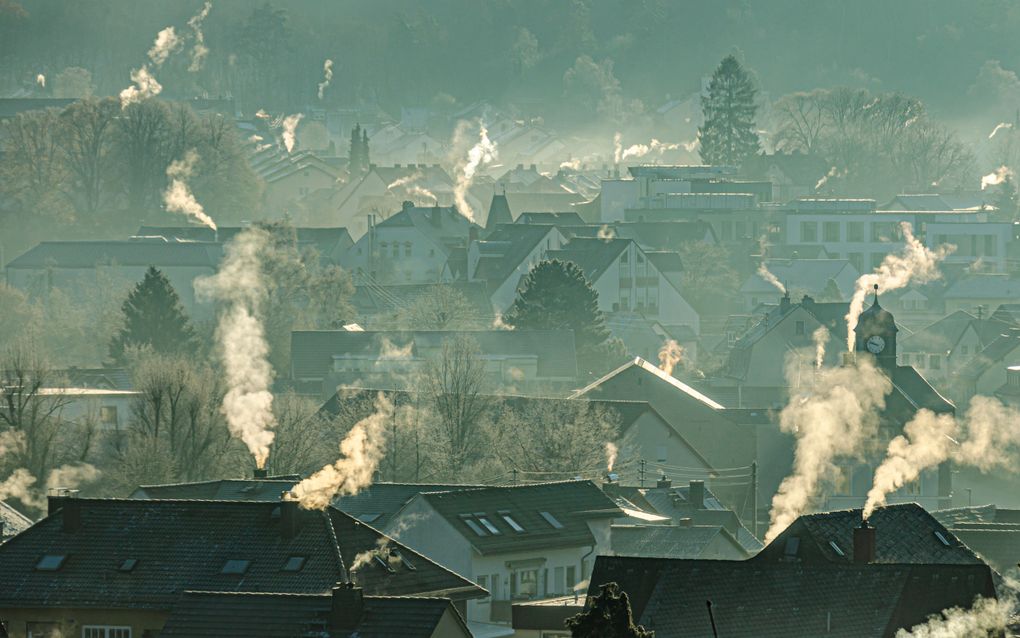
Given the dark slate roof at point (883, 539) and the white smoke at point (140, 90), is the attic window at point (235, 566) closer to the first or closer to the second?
the dark slate roof at point (883, 539)

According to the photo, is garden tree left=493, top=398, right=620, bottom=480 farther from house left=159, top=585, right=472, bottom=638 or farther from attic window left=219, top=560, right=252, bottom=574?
house left=159, top=585, right=472, bottom=638

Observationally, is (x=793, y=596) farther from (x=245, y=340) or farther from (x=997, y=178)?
(x=997, y=178)

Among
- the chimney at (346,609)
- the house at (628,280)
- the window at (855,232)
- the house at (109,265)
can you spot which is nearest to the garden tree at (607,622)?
the chimney at (346,609)

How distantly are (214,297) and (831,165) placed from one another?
6933 cm

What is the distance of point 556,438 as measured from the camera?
254ft

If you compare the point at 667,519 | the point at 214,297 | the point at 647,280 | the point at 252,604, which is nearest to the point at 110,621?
the point at 252,604

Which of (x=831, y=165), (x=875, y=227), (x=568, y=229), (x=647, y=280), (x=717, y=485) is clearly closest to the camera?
(x=717, y=485)

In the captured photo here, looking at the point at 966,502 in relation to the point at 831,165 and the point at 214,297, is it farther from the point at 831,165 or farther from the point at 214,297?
the point at 831,165

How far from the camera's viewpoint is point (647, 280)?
Result: 418ft

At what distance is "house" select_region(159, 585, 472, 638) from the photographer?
39.9 m

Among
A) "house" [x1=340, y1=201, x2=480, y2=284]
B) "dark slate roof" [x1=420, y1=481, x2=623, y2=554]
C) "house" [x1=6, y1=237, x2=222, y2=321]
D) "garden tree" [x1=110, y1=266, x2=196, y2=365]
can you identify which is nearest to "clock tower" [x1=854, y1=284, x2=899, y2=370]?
"garden tree" [x1=110, y1=266, x2=196, y2=365]

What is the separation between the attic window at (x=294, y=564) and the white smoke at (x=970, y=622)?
410 inches

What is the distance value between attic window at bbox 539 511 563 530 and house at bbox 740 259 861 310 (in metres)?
76.0

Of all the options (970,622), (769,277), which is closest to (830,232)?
(769,277)
